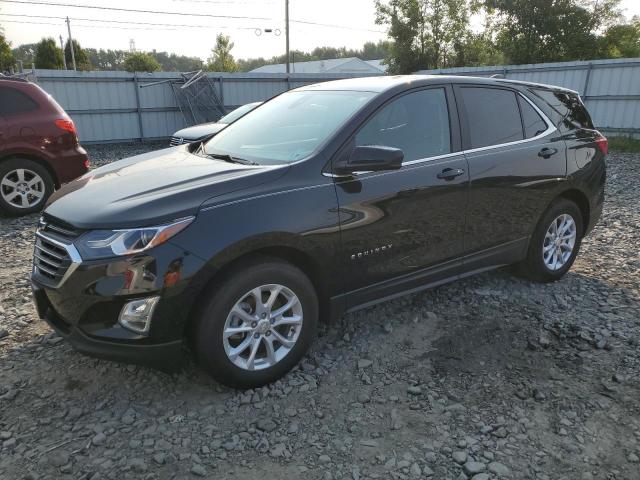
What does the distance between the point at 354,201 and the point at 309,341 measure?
2.98ft

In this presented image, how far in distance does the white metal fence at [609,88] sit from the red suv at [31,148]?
45.1ft

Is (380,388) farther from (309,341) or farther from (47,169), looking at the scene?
(47,169)

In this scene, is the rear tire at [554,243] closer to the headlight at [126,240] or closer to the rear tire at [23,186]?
the headlight at [126,240]

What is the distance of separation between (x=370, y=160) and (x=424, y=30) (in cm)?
3317

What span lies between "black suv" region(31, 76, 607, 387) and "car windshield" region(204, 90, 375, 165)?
0.02 metres

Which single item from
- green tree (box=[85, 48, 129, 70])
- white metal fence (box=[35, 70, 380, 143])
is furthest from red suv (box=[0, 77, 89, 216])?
green tree (box=[85, 48, 129, 70])

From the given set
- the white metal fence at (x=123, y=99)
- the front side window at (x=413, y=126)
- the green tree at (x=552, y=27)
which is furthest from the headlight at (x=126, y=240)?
the green tree at (x=552, y=27)

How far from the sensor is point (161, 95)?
16.3 metres

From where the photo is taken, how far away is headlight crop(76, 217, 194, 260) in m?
2.53

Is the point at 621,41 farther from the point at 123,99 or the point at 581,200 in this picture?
the point at 581,200

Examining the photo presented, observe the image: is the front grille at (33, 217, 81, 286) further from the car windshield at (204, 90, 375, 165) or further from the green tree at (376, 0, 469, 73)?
the green tree at (376, 0, 469, 73)

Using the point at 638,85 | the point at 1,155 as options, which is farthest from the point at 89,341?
the point at 638,85

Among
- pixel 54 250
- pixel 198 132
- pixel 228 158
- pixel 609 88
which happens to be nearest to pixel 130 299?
pixel 54 250

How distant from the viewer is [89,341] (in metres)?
2.63
